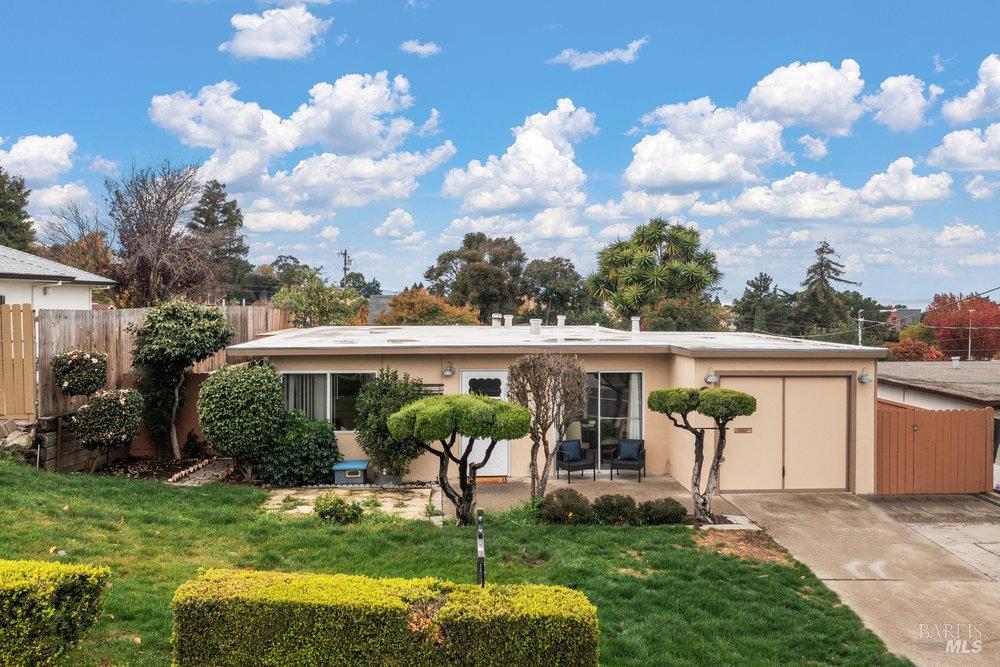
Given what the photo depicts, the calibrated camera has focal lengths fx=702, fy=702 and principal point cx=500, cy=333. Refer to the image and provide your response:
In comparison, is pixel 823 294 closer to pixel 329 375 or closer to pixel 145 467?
pixel 329 375

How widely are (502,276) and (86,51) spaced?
27.9 metres

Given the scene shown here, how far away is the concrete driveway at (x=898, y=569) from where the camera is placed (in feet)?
20.6

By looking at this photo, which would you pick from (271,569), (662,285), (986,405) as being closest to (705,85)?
(662,285)

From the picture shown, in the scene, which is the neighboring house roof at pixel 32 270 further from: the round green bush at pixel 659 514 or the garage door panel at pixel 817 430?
the garage door panel at pixel 817 430

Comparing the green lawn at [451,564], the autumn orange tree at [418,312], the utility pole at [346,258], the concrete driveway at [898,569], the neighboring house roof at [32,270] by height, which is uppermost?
the utility pole at [346,258]

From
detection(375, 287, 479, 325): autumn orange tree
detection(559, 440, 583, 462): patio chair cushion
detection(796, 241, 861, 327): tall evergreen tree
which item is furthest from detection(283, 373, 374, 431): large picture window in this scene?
detection(796, 241, 861, 327): tall evergreen tree

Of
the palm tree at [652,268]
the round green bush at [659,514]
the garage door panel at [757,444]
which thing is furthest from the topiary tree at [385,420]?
the palm tree at [652,268]

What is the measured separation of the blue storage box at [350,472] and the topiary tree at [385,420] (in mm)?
219

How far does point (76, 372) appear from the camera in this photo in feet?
35.8

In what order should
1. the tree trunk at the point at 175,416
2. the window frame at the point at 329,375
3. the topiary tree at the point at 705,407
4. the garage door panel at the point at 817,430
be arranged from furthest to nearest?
the tree trunk at the point at 175,416 → the window frame at the point at 329,375 → the garage door panel at the point at 817,430 → the topiary tree at the point at 705,407

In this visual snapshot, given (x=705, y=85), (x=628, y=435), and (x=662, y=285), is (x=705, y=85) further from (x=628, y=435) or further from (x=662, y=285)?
(x=628, y=435)

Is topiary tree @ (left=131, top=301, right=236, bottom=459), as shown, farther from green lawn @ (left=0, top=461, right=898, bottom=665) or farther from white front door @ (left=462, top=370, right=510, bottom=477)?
white front door @ (left=462, top=370, right=510, bottom=477)

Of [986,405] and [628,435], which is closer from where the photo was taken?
[986,405]

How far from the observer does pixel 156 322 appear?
1213 centimetres
